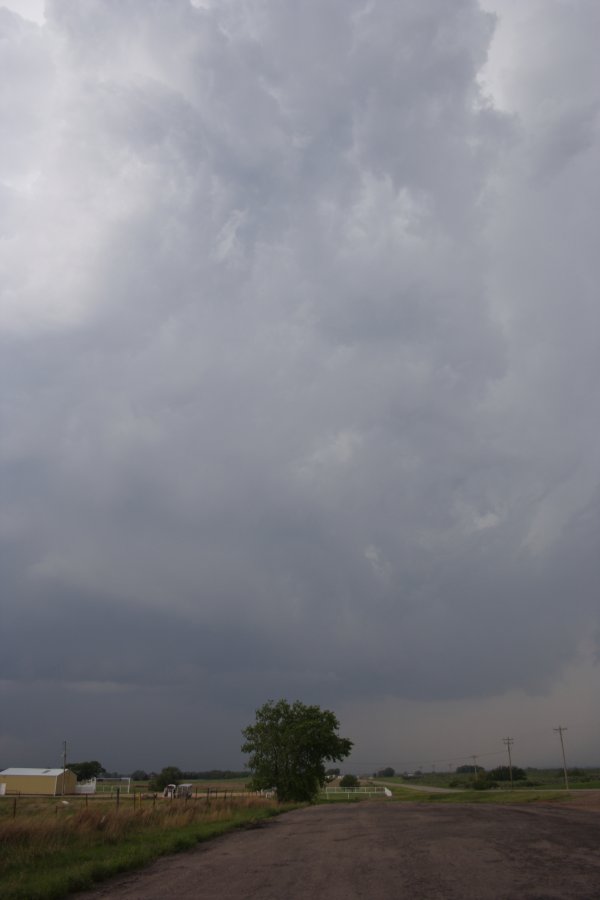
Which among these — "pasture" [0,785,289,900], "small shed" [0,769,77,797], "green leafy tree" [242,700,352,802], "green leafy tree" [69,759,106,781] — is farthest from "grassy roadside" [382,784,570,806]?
"green leafy tree" [69,759,106,781]

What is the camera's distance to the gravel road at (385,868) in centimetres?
1058

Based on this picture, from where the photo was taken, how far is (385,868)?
43.8ft

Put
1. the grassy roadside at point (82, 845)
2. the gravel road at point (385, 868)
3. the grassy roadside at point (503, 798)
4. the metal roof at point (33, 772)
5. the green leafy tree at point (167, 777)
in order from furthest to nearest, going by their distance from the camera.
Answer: the green leafy tree at point (167, 777) < the metal roof at point (33, 772) < the grassy roadside at point (503, 798) < the grassy roadside at point (82, 845) < the gravel road at point (385, 868)

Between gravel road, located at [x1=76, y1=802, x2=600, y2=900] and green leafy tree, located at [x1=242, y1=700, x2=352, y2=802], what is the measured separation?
132 ft

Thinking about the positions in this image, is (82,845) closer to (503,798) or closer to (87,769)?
(503,798)

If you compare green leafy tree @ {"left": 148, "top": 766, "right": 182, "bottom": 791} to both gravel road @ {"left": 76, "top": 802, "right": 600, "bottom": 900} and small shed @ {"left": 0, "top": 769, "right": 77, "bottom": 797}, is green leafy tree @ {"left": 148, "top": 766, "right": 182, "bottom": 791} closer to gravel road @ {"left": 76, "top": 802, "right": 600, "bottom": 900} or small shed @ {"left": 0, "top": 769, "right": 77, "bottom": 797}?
small shed @ {"left": 0, "top": 769, "right": 77, "bottom": 797}

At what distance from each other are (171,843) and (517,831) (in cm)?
1049

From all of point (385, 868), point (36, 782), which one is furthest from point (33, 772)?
point (385, 868)

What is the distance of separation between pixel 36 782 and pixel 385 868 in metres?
86.0

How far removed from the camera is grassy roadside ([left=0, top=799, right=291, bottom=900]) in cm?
1284

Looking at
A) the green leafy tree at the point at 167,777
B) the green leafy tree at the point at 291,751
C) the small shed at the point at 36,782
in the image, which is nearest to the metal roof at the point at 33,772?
the small shed at the point at 36,782

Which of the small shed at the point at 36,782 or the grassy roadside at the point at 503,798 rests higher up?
the small shed at the point at 36,782

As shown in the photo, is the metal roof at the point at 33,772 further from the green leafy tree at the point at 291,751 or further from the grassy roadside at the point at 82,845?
the grassy roadside at the point at 82,845

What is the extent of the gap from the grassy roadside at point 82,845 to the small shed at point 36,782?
66.4 metres
